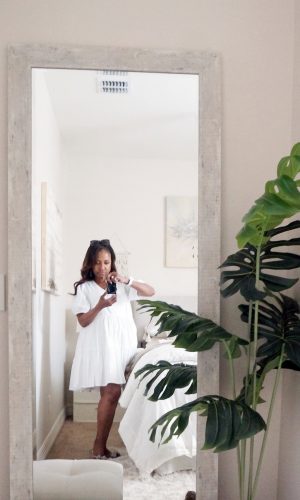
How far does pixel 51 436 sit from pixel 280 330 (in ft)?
2.99

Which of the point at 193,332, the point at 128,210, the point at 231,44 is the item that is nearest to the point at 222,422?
the point at 193,332

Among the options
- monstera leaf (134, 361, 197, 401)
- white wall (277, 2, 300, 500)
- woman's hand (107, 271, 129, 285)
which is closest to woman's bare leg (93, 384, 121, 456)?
monstera leaf (134, 361, 197, 401)

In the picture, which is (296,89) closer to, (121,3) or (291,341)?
(121,3)

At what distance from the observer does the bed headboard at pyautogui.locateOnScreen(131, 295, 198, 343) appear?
2.12 metres

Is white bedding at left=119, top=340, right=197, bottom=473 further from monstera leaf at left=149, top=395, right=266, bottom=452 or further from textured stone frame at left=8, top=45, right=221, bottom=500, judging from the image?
monstera leaf at left=149, top=395, right=266, bottom=452

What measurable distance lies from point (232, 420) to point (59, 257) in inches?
33.8

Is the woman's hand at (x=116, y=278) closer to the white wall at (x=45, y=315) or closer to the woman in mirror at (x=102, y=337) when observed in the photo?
the woman in mirror at (x=102, y=337)

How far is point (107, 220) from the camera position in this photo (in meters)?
2.13

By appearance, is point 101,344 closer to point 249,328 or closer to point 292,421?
point 249,328

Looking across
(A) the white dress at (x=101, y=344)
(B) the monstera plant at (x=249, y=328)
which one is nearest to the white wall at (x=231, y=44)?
(B) the monstera plant at (x=249, y=328)

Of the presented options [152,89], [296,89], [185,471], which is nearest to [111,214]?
[152,89]

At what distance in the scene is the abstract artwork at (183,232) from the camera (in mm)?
2141

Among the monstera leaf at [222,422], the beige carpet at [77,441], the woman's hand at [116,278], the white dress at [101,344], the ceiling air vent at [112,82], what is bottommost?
the beige carpet at [77,441]

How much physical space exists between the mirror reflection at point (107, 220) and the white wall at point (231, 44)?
137mm
